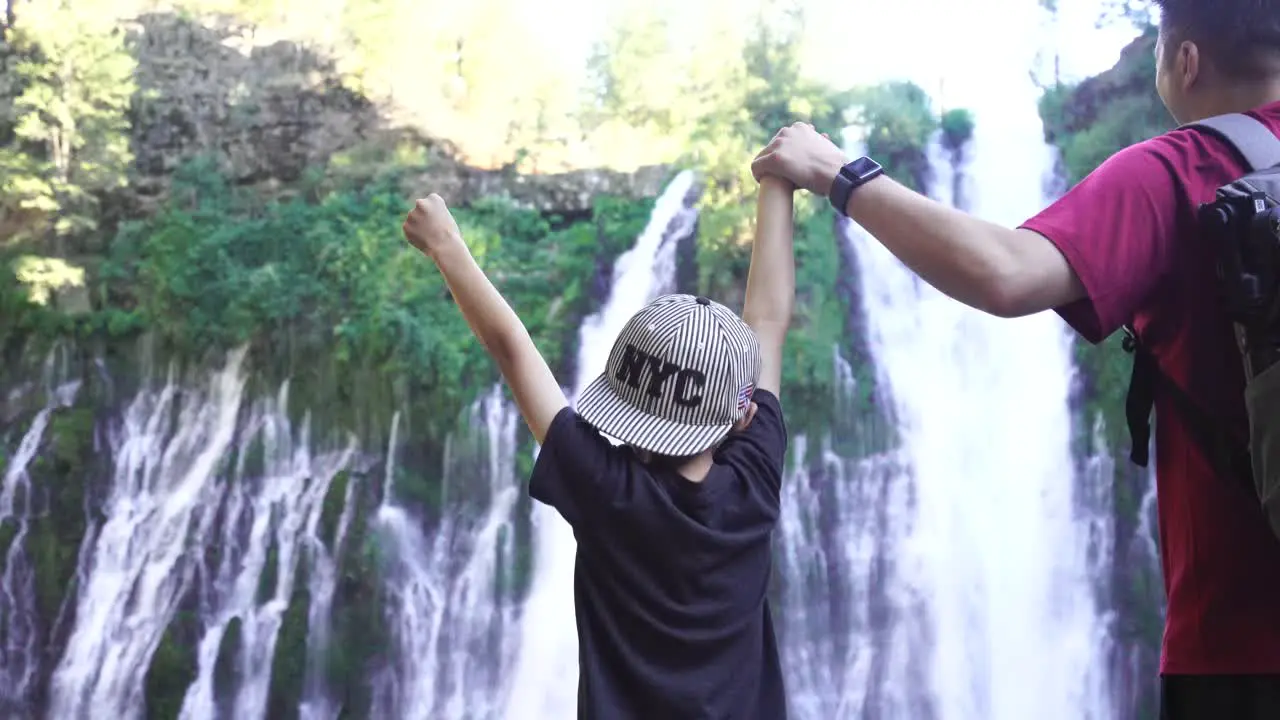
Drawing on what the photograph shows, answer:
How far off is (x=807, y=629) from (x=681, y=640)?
287cm

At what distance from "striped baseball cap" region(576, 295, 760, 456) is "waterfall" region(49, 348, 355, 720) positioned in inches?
119

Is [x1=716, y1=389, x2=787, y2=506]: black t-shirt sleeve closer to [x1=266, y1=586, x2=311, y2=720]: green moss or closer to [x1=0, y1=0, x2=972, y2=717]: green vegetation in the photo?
[x1=0, y1=0, x2=972, y2=717]: green vegetation

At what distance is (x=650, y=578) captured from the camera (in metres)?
1.30

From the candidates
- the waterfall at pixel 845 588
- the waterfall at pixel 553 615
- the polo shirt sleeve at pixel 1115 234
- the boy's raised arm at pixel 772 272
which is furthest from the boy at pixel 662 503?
the waterfall at pixel 845 588

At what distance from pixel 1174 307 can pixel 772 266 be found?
560 mm

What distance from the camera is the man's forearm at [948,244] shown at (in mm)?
1170

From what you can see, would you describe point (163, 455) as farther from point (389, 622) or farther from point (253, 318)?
point (389, 622)

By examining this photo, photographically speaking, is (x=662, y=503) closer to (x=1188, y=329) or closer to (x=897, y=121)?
(x=1188, y=329)

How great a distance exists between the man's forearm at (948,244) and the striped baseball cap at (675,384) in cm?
22

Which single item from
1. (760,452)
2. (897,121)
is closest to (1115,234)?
(760,452)

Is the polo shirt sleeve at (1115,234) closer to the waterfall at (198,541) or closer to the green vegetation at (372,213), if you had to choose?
the green vegetation at (372,213)

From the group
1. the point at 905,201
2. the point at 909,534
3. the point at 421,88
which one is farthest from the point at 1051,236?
the point at 421,88

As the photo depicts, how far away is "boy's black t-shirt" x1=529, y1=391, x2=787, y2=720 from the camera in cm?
128

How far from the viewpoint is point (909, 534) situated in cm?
402
